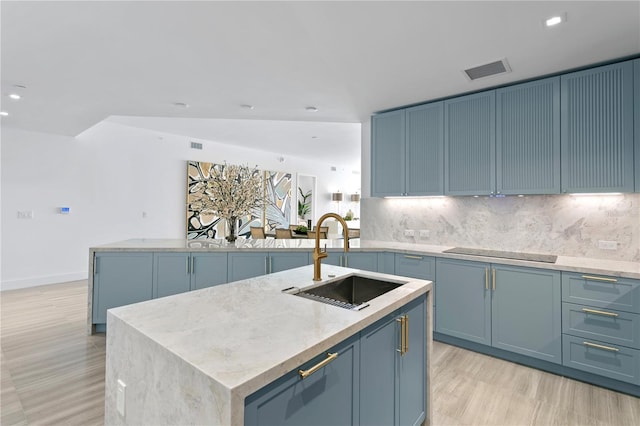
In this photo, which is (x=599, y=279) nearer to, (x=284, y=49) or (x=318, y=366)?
(x=318, y=366)

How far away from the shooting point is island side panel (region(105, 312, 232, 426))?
84cm

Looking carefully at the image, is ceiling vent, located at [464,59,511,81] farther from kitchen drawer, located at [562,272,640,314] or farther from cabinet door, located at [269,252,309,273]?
cabinet door, located at [269,252,309,273]

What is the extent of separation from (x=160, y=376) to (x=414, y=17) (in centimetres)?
238

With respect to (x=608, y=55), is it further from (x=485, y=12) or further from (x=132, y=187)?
(x=132, y=187)

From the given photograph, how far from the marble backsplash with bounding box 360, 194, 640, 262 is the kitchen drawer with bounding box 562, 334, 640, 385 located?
859 millimetres

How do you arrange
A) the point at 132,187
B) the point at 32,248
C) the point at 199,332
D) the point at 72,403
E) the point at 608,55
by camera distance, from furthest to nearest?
the point at 132,187, the point at 32,248, the point at 608,55, the point at 72,403, the point at 199,332

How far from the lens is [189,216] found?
6.93m

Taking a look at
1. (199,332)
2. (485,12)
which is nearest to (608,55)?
(485,12)

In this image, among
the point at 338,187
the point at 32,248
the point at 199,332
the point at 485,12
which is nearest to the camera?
the point at 199,332

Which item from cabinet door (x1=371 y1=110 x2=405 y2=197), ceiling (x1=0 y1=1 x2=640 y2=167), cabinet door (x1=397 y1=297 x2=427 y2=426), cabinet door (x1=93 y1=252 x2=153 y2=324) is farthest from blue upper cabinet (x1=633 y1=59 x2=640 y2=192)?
cabinet door (x1=93 y1=252 x2=153 y2=324)

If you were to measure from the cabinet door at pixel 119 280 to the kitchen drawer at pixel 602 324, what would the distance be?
3830 mm

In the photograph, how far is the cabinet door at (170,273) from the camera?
3.34 meters

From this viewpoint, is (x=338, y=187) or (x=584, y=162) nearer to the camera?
(x=584, y=162)

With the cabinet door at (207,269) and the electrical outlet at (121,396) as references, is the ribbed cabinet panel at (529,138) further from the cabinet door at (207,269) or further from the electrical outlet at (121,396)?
the electrical outlet at (121,396)
